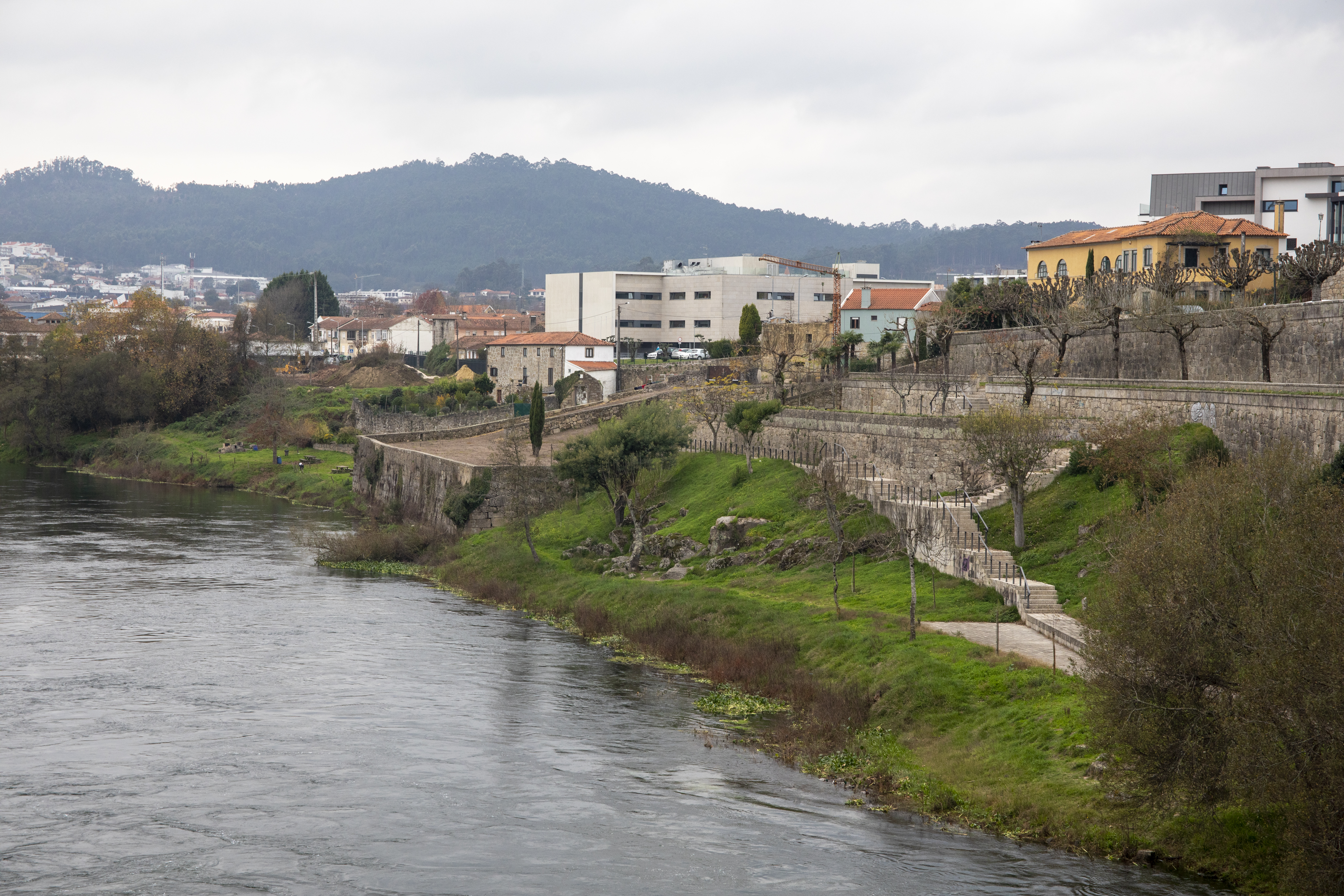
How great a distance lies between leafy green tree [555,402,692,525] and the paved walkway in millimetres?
18690

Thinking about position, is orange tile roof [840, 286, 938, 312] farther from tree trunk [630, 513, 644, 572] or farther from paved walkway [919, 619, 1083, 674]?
paved walkway [919, 619, 1083, 674]

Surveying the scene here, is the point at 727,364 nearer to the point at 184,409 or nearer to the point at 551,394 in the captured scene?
the point at 551,394

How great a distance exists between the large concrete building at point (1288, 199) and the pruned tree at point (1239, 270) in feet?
80.4

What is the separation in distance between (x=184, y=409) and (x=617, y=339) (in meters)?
34.8

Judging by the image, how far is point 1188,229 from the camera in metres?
64.3

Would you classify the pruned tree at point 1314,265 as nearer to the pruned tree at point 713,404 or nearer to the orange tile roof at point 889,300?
the pruned tree at point 713,404

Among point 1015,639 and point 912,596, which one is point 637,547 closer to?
point 912,596

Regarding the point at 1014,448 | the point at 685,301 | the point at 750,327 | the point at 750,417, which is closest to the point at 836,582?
the point at 1014,448

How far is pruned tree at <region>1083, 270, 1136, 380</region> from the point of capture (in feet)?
150

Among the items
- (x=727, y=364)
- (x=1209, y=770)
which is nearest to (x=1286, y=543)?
(x=1209, y=770)

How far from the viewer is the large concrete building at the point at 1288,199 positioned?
80250 millimetres

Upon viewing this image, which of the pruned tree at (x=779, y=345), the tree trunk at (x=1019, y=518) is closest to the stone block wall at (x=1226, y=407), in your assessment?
the tree trunk at (x=1019, y=518)

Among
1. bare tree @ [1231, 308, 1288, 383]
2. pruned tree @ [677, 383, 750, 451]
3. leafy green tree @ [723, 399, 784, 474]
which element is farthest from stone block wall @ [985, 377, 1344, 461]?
pruned tree @ [677, 383, 750, 451]

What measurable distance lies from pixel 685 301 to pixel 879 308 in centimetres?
1909
